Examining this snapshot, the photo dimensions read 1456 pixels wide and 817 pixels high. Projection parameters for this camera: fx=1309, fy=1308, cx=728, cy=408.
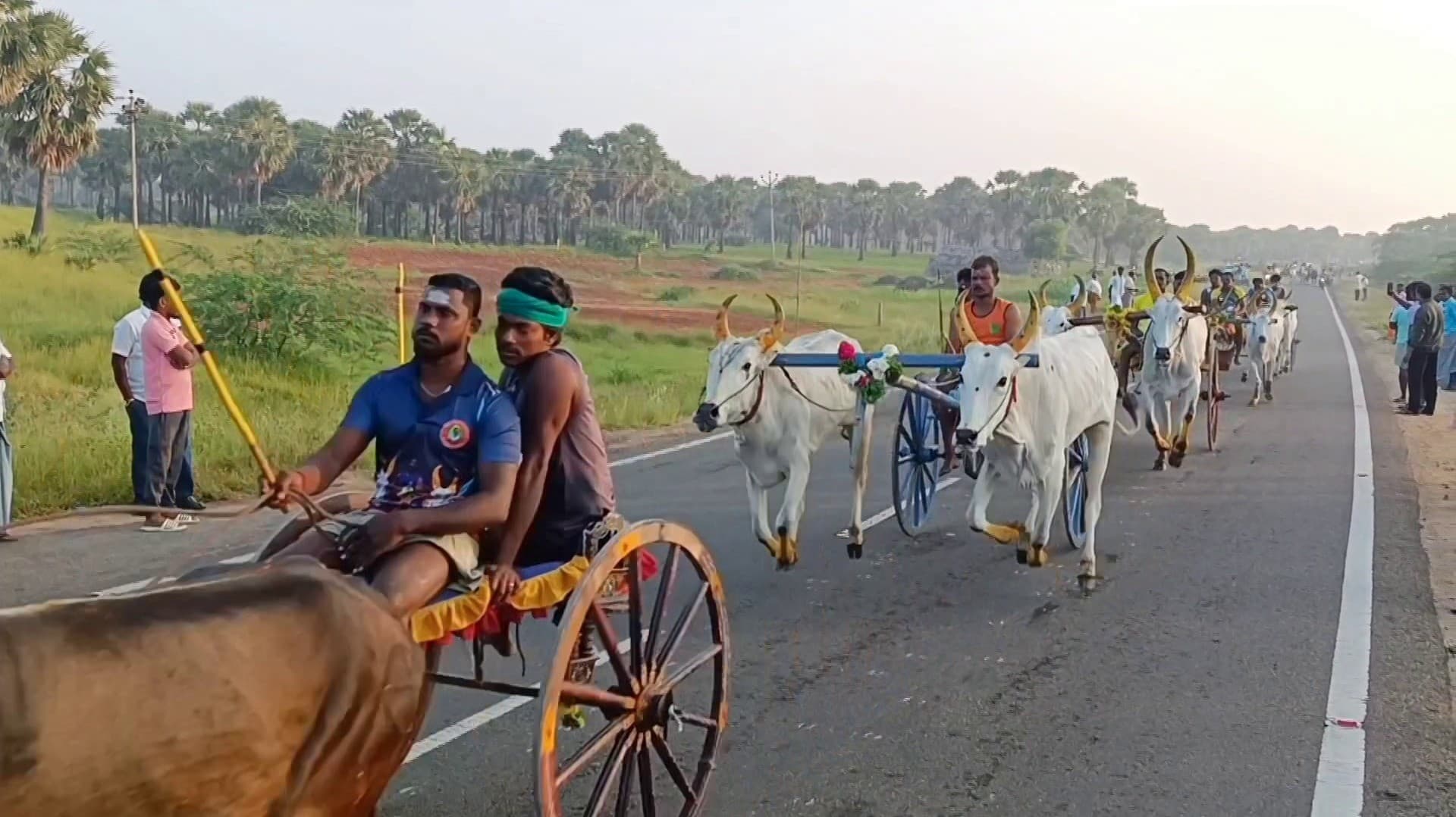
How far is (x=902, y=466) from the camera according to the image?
10266 mm

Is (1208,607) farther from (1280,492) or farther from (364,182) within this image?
(364,182)

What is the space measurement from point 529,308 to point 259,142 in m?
68.8

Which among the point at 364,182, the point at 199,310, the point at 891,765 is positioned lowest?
the point at 891,765

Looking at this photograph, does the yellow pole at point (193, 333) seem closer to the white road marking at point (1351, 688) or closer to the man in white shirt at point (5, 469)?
the white road marking at point (1351, 688)

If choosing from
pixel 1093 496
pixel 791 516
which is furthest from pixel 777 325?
pixel 1093 496

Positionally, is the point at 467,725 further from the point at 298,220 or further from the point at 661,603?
the point at 298,220

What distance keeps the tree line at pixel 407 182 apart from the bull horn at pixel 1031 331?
3093 cm

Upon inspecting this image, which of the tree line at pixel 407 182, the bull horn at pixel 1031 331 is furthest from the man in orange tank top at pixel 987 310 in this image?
the tree line at pixel 407 182

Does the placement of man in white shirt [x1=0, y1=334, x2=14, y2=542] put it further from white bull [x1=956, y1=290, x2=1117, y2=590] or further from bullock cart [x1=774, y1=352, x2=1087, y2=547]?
white bull [x1=956, y1=290, x2=1117, y2=590]

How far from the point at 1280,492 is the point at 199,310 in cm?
1393

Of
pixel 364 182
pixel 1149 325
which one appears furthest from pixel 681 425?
pixel 364 182

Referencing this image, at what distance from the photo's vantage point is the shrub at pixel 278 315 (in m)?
18.0

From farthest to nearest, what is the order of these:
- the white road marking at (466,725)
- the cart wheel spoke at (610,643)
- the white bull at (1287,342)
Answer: the white bull at (1287,342), the white road marking at (466,725), the cart wheel spoke at (610,643)

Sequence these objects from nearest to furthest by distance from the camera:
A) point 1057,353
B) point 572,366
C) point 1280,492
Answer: point 572,366 → point 1057,353 → point 1280,492
